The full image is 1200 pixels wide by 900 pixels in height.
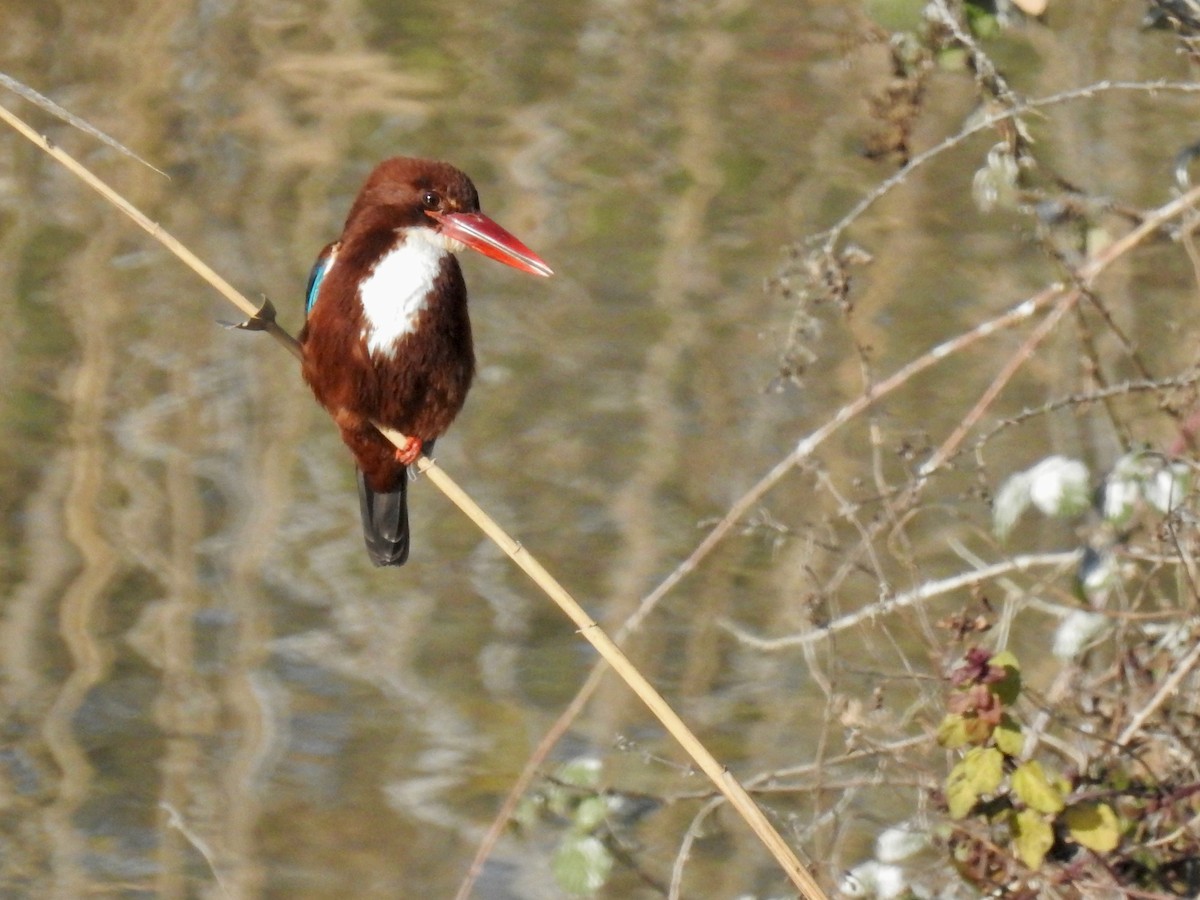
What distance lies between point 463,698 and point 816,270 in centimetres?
218

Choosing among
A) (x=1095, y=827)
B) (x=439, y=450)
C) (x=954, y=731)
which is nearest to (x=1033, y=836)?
(x=1095, y=827)

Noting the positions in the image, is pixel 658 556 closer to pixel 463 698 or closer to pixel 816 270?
pixel 463 698

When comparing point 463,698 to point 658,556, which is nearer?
point 463,698

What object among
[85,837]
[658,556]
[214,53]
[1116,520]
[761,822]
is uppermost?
A: [214,53]

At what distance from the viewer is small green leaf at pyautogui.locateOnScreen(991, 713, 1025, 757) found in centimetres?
190

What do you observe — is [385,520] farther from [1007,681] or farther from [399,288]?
[1007,681]

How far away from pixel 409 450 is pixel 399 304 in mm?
234

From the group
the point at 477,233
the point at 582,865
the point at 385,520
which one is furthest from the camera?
the point at 385,520

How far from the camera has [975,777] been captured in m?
1.91

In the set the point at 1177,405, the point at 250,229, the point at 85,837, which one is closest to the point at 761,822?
the point at 1177,405

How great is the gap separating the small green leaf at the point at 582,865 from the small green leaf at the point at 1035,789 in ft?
2.04

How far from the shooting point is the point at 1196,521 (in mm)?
2170

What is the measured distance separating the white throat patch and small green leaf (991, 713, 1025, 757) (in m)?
1.03

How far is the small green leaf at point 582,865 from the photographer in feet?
7.73
